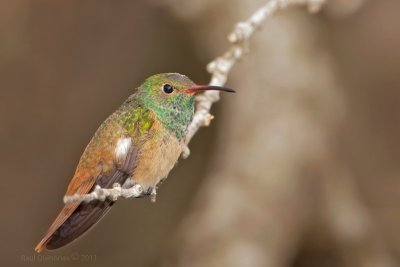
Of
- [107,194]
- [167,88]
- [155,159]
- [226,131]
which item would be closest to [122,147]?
[155,159]

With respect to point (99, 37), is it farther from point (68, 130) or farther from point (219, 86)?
point (219, 86)

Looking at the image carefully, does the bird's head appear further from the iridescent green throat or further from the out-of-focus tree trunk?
the out-of-focus tree trunk

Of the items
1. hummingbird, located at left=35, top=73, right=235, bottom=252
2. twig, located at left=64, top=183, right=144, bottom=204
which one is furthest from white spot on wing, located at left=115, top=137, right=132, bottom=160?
twig, located at left=64, top=183, right=144, bottom=204

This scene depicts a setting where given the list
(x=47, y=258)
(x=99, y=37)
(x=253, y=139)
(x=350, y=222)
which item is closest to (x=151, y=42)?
(x=99, y=37)

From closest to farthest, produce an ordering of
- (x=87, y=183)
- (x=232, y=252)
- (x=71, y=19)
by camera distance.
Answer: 1. (x=87, y=183)
2. (x=232, y=252)
3. (x=71, y=19)

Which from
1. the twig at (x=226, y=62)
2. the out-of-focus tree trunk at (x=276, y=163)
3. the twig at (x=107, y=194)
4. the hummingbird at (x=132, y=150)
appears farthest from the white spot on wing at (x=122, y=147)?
the out-of-focus tree trunk at (x=276, y=163)

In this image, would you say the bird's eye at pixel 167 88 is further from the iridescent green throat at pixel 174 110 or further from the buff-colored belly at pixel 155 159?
the buff-colored belly at pixel 155 159
